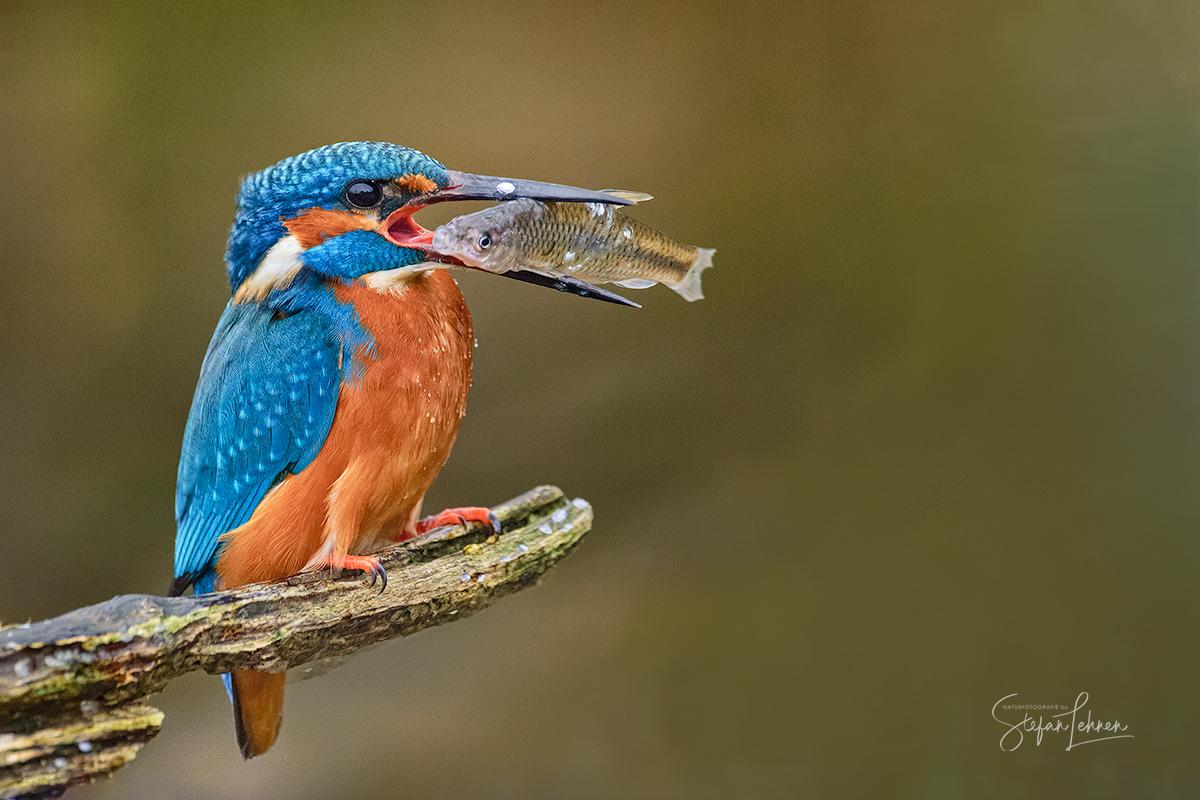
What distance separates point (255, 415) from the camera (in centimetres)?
129

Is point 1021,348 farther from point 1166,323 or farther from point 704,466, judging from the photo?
point 704,466

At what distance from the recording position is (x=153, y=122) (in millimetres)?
1848

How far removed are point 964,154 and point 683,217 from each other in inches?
29.8

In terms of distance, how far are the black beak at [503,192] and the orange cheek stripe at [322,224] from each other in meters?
0.09

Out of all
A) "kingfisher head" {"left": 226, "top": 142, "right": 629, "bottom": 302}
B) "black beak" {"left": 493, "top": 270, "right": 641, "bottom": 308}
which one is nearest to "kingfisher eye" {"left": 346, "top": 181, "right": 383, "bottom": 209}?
"kingfisher head" {"left": 226, "top": 142, "right": 629, "bottom": 302}

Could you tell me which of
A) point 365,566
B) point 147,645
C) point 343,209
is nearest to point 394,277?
point 343,209

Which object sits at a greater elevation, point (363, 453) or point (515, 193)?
point (515, 193)

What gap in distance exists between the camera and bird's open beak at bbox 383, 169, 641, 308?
1300 millimetres

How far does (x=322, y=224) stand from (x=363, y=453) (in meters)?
0.33

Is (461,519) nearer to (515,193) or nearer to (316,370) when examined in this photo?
(316,370)

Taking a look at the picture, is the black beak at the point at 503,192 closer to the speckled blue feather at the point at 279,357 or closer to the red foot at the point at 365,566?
the speckled blue feather at the point at 279,357

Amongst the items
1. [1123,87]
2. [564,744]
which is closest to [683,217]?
[1123,87]

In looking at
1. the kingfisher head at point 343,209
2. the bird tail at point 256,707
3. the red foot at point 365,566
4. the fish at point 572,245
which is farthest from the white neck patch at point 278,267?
the bird tail at point 256,707

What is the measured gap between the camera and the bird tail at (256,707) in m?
1.41
